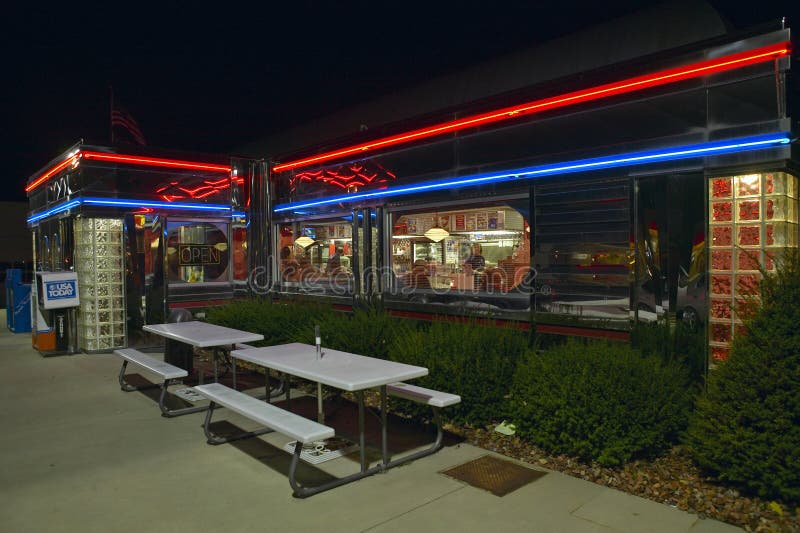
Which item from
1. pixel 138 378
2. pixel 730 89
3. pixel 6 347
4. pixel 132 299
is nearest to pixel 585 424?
pixel 730 89

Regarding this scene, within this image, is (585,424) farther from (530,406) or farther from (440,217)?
(440,217)

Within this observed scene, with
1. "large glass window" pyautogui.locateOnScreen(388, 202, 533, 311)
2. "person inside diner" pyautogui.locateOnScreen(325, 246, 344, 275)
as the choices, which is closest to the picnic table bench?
"large glass window" pyautogui.locateOnScreen(388, 202, 533, 311)

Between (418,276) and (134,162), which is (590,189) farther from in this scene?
(134,162)

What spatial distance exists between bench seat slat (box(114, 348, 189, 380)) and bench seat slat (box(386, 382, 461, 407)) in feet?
7.95

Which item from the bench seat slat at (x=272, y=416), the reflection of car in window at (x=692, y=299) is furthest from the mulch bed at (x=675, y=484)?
the bench seat slat at (x=272, y=416)

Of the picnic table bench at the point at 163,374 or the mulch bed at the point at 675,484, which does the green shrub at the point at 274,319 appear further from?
the mulch bed at the point at 675,484

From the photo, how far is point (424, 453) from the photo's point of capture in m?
4.72

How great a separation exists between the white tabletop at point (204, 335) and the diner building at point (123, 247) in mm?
3302

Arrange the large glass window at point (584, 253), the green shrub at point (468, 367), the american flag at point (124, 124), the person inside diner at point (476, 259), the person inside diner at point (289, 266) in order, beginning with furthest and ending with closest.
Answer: the american flag at point (124, 124) → the person inside diner at point (289, 266) → the person inside diner at point (476, 259) → the large glass window at point (584, 253) → the green shrub at point (468, 367)

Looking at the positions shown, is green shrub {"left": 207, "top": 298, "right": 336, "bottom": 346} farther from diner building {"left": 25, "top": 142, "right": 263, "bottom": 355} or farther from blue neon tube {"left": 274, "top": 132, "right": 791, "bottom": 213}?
diner building {"left": 25, "top": 142, "right": 263, "bottom": 355}

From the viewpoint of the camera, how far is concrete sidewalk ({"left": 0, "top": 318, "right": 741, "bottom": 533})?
140 inches

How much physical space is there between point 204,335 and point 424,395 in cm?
326

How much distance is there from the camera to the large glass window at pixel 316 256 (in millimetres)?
10453

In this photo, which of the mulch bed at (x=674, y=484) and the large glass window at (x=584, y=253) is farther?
the large glass window at (x=584, y=253)
